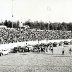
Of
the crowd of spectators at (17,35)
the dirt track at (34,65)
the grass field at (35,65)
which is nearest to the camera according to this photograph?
the dirt track at (34,65)

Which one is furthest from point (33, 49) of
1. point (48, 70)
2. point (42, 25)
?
point (42, 25)

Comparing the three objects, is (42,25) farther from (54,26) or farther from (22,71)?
(22,71)

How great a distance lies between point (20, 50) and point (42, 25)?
9709 centimetres

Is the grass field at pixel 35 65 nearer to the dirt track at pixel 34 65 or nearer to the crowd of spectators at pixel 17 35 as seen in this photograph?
the dirt track at pixel 34 65

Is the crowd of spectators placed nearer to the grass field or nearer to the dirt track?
the grass field

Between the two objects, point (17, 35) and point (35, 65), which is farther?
point (17, 35)

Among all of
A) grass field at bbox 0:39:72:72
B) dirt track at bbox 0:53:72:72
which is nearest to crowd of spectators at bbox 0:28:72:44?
grass field at bbox 0:39:72:72

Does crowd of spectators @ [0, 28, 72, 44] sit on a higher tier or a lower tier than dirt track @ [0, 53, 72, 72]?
higher

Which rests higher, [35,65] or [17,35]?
[17,35]

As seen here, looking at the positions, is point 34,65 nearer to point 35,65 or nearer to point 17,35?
point 35,65

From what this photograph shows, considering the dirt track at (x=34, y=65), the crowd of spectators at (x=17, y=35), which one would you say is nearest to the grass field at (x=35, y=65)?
the dirt track at (x=34, y=65)

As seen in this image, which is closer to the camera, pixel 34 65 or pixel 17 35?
pixel 34 65

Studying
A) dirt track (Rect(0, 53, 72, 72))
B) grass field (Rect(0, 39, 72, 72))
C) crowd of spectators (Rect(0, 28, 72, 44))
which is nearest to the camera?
dirt track (Rect(0, 53, 72, 72))

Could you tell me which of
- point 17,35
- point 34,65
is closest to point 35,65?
point 34,65
